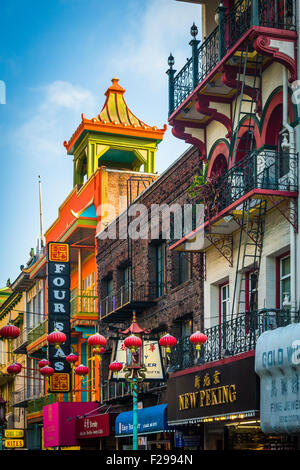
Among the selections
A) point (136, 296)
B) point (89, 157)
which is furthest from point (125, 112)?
point (136, 296)

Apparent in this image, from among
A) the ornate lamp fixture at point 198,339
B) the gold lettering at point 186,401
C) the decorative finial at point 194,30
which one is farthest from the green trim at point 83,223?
the ornate lamp fixture at point 198,339

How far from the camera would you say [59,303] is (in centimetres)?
4206

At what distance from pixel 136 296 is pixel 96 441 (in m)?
8.09

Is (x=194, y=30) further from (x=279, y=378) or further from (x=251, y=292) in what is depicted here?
(x=279, y=378)

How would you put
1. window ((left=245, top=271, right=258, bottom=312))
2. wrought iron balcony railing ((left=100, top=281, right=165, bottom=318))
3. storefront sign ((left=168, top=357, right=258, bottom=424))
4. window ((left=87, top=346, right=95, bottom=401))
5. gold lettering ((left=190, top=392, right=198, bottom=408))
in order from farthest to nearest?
window ((left=87, top=346, right=95, bottom=401))
wrought iron balcony railing ((left=100, top=281, right=165, bottom=318))
gold lettering ((left=190, top=392, right=198, bottom=408))
window ((left=245, top=271, right=258, bottom=312))
storefront sign ((left=168, top=357, right=258, bottom=424))

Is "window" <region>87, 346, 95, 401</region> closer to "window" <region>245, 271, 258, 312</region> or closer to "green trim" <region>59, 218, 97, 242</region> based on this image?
"green trim" <region>59, 218, 97, 242</region>

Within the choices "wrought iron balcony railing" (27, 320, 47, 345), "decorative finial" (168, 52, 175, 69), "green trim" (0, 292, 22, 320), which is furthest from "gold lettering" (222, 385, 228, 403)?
"green trim" (0, 292, 22, 320)

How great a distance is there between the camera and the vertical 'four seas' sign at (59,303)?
41719 mm

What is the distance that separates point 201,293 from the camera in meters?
Answer: 28.3

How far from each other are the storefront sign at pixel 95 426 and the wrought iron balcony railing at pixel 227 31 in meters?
12.8

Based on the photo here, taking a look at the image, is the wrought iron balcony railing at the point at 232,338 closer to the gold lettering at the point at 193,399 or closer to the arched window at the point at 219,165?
the gold lettering at the point at 193,399

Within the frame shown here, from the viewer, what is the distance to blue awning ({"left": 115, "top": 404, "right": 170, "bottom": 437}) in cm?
2813

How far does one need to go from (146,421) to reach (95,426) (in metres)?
7.53

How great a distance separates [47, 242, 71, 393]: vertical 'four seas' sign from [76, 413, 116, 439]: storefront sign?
111 inches
